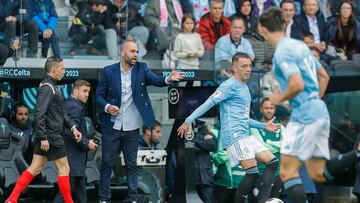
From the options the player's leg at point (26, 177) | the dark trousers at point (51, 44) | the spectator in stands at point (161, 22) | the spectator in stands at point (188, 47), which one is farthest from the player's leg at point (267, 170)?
the dark trousers at point (51, 44)

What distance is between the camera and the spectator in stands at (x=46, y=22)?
53.2 feet

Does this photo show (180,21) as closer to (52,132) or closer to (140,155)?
(140,155)

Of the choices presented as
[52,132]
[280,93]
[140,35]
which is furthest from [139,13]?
[280,93]

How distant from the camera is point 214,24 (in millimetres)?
17531

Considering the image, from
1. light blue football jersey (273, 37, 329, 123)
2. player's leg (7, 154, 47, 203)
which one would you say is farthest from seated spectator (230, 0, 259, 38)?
light blue football jersey (273, 37, 329, 123)

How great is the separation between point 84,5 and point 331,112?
14.1 feet

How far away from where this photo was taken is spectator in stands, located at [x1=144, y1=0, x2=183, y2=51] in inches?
659

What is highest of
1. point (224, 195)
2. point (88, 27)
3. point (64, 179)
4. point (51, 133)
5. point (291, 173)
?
point (88, 27)

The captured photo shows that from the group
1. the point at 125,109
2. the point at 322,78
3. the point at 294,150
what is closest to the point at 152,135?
the point at 125,109

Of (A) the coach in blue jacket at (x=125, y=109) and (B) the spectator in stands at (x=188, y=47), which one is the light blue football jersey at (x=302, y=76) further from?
(B) the spectator in stands at (x=188, y=47)

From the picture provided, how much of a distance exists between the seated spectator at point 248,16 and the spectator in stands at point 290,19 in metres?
0.52

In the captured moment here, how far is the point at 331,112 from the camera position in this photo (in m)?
17.7

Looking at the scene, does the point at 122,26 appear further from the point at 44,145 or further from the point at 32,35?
the point at 44,145

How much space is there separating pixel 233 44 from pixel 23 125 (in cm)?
345
